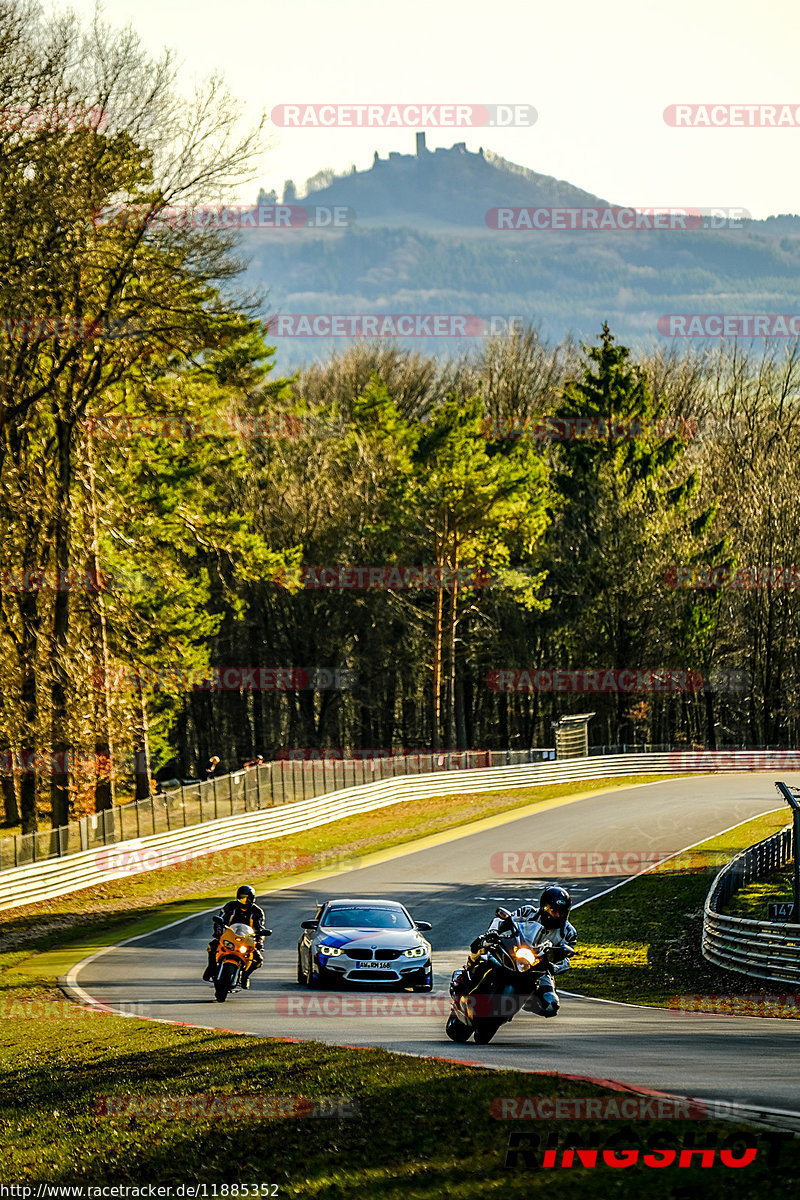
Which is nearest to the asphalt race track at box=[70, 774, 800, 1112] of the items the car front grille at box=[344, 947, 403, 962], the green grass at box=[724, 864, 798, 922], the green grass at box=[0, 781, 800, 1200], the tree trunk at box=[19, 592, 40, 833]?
the car front grille at box=[344, 947, 403, 962]

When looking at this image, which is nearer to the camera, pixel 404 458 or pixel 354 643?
pixel 404 458

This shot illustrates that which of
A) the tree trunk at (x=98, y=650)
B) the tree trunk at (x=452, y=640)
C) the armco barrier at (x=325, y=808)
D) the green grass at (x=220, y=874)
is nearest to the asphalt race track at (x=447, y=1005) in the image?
the green grass at (x=220, y=874)

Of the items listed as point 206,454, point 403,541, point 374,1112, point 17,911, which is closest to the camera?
point 374,1112

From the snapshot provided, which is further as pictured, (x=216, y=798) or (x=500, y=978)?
(x=216, y=798)

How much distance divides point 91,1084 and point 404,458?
5269 cm

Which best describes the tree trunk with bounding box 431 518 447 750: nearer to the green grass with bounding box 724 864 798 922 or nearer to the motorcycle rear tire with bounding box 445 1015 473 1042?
the green grass with bounding box 724 864 798 922

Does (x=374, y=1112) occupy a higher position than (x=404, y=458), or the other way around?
(x=404, y=458)

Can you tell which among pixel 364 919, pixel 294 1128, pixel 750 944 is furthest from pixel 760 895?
pixel 294 1128

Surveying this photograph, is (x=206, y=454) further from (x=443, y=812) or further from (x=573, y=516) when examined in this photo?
(x=573, y=516)

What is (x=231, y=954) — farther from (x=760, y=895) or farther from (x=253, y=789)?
(x=253, y=789)

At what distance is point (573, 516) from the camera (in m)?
65.2

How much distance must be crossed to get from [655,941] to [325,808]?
18.2 m

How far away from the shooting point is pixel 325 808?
41125mm

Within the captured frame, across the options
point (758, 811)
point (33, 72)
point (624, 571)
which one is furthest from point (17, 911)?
point (624, 571)
